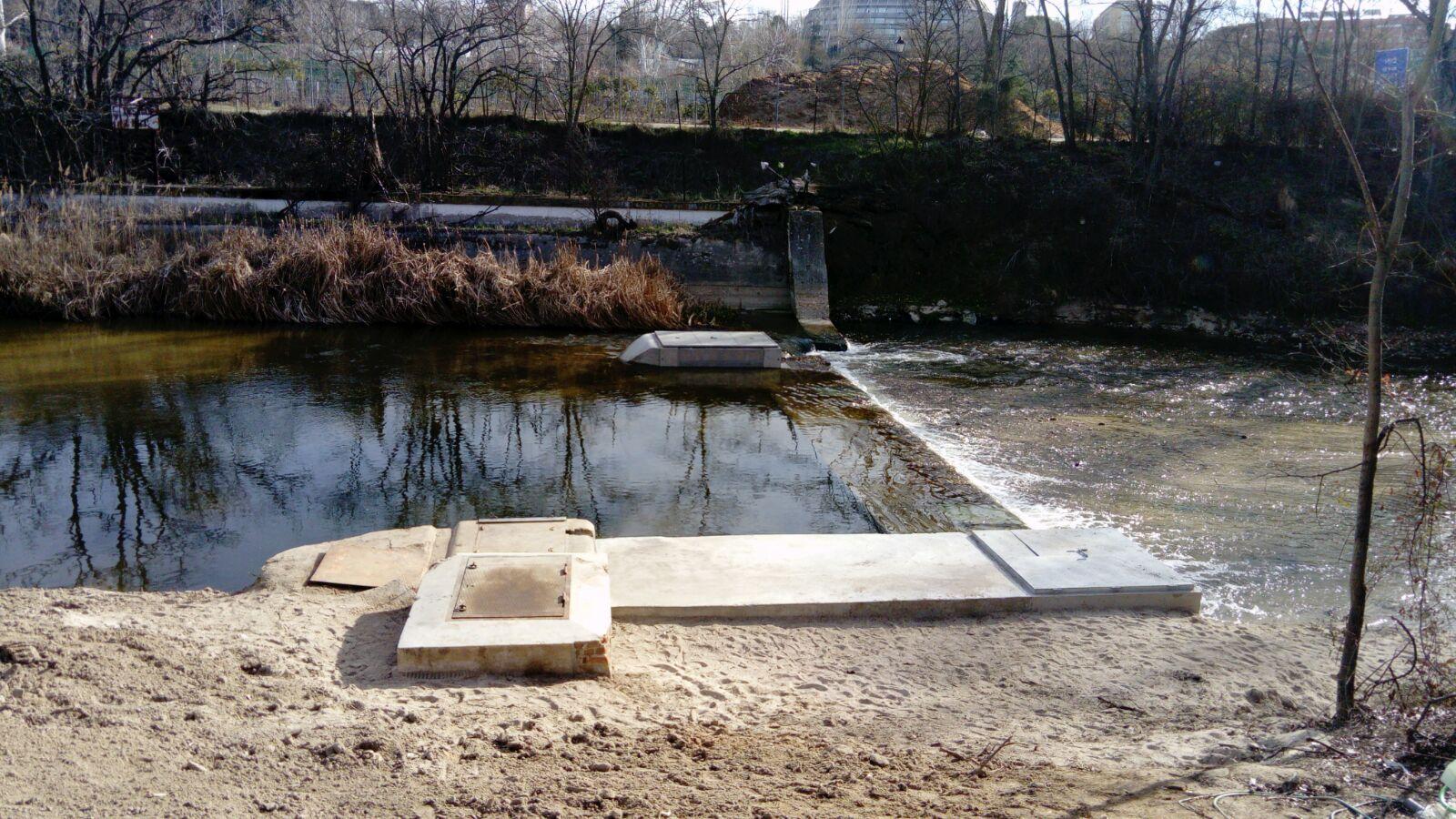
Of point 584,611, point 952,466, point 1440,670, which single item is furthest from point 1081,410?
point 584,611

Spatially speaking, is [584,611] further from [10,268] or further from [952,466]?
[10,268]

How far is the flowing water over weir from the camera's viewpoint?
6.71 meters

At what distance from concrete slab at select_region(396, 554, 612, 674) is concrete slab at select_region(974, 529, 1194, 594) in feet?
7.20

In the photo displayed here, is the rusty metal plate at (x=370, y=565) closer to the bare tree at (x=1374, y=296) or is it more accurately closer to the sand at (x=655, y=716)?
the sand at (x=655, y=716)

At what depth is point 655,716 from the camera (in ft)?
13.0

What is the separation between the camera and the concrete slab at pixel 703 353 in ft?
39.2

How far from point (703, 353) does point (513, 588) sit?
741cm

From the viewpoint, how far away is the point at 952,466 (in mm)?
8312

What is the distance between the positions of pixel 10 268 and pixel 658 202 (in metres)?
9.17

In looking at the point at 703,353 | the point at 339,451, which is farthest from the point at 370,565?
the point at 703,353

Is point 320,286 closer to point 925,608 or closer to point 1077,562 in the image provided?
point 925,608

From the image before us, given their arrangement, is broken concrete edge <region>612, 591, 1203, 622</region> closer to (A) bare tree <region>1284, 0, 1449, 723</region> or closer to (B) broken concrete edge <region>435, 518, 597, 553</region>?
(B) broken concrete edge <region>435, 518, 597, 553</region>

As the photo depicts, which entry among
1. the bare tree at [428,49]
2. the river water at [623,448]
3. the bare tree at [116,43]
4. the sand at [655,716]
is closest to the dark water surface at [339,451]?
the river water at [623,448]

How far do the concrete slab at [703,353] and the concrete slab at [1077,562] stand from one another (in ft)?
20.1
